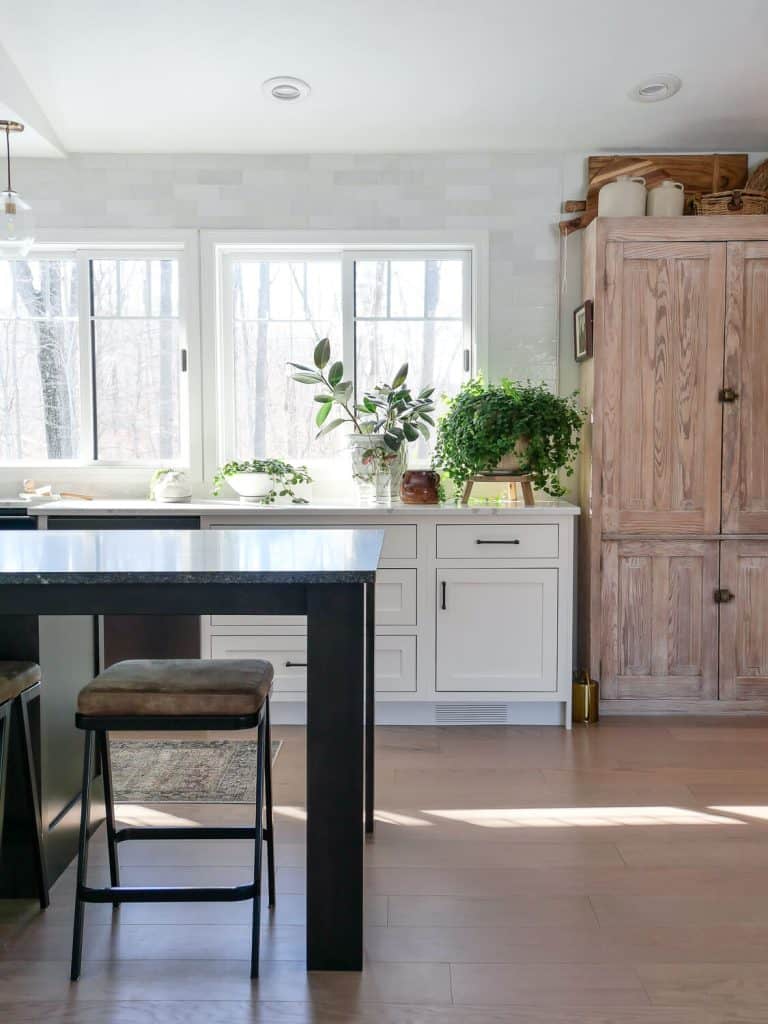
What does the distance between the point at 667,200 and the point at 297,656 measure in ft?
8.69

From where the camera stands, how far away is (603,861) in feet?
8.79

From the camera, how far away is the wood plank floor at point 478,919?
6.50 ft

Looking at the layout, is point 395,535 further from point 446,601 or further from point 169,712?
point 169,712

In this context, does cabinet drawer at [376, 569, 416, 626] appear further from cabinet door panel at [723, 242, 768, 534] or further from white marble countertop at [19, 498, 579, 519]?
cabinet door panel at [723, 242, 768, 534]

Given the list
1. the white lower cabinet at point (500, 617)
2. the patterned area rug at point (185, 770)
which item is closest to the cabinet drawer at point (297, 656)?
the white lower cabinet at point (500, 617)

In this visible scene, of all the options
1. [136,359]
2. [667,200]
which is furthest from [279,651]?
[667,200]

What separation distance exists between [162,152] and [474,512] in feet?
7.68

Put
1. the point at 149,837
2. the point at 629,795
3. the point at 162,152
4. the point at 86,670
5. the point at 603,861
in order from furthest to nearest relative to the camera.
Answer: the point at 162,152
the point at 629,795
the point at 86,670
the point at 603,861
the point at 149,837

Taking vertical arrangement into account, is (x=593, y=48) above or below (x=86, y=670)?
above

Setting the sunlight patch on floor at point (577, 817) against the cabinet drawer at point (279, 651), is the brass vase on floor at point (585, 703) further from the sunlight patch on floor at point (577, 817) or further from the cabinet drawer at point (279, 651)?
the cabinet drawer at point (279, 651)

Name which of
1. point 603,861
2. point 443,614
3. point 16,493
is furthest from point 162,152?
point 603,861

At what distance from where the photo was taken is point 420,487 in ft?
13.8

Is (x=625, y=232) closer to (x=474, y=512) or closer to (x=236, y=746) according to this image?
(x=474, y=512)

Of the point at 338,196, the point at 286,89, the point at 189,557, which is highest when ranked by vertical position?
the point at 286,89
